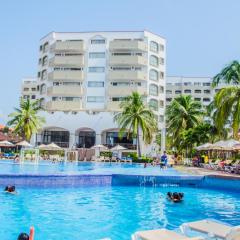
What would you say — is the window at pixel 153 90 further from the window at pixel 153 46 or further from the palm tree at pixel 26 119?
the palm tree at pixel 26 119

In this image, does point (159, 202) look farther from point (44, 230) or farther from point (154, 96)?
point (154, 96)

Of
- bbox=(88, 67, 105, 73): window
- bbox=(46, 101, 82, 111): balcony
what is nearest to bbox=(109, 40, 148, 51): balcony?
bbox=(88, 67, 105, 73): window

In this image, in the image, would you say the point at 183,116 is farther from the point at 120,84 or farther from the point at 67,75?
the point at 67,75

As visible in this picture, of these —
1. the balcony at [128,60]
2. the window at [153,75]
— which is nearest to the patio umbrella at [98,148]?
the balcony at [128,60]

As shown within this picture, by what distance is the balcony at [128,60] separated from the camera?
53.1 m

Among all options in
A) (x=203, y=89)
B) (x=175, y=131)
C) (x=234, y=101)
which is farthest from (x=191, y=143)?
(x=203, y=89)

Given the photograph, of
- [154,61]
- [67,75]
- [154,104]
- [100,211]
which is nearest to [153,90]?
[154,104]

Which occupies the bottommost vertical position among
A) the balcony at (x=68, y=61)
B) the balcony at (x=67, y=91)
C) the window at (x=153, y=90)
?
the balcony at (x=67, y=91)

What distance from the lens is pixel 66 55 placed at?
181 feet

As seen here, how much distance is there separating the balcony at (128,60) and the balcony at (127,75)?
1.55 meters

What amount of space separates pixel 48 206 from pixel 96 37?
4627 centimetres

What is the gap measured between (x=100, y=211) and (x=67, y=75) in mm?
43666

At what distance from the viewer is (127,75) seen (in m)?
52.8

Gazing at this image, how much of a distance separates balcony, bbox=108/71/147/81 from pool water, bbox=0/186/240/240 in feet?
118
